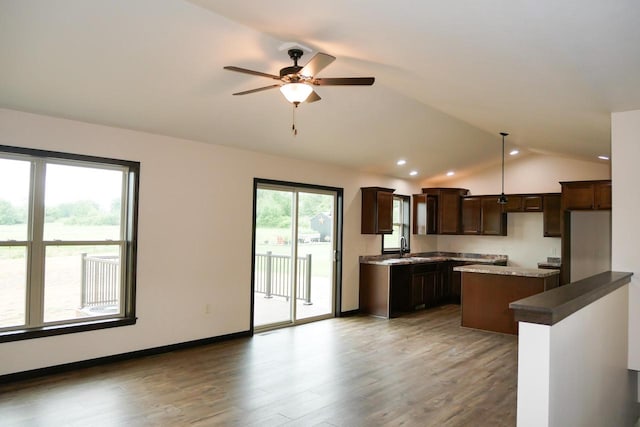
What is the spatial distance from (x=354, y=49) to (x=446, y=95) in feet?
5.01

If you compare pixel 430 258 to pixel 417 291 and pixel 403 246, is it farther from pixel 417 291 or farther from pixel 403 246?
pixel 417 291

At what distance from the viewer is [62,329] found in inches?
163

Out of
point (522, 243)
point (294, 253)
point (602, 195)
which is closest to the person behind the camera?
point (294, 253)

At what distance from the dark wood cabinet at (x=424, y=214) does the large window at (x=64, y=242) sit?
18.9 feet

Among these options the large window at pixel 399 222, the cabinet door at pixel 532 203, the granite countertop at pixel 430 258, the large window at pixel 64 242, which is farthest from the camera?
the large window at pixel 399 222

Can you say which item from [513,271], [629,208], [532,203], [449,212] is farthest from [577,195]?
[629,208]

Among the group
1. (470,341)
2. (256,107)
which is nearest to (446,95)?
(256,107)

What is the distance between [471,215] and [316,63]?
6869 millimetres

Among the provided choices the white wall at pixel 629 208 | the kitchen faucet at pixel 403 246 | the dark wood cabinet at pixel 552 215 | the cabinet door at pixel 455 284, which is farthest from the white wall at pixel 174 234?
the dark wood cabinet at pixel 552 215

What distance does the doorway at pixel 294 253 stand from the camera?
6051 millimetres

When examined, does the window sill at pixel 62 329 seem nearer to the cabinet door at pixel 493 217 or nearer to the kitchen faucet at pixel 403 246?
the kitchen faucet at pixel 403 246

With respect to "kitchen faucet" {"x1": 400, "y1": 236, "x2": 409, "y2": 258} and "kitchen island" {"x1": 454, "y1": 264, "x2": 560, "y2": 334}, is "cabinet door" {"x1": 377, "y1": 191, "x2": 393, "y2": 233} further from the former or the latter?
"kitchen island" {"x1": 454, "y1": 264, "x2": 560, "y2": 334}

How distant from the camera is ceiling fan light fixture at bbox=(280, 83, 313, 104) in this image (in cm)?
308

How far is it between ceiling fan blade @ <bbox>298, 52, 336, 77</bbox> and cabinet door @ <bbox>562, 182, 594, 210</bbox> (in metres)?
6.19
